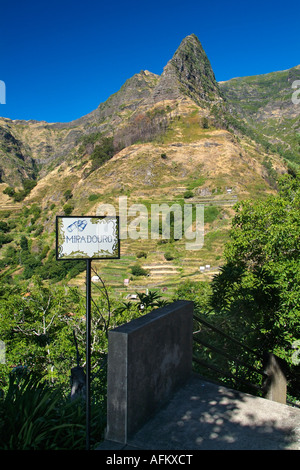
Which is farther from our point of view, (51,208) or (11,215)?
(11,215)

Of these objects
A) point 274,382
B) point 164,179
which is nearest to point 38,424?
point 274,382

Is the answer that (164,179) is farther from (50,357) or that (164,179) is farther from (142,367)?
(142,367)

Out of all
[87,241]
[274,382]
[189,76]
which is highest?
[189,76]

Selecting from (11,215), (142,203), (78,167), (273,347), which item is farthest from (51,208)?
(273,347)

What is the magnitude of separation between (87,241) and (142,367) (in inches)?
40.6

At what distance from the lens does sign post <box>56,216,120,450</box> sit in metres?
2.57

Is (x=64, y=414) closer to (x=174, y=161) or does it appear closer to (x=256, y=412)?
(x=256, y=412)

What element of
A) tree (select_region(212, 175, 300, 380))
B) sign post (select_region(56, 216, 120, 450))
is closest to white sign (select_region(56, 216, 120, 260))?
sign post (select_region(56, 216, 120, 450))

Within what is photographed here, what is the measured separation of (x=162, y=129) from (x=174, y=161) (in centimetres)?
1239

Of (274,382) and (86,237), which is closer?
(86,237)

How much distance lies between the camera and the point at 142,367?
244 centimetres

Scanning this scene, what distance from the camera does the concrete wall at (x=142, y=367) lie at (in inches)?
90.0

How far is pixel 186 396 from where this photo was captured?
304 cm

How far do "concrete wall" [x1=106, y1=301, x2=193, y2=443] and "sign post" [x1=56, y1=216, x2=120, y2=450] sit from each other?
30 cm
